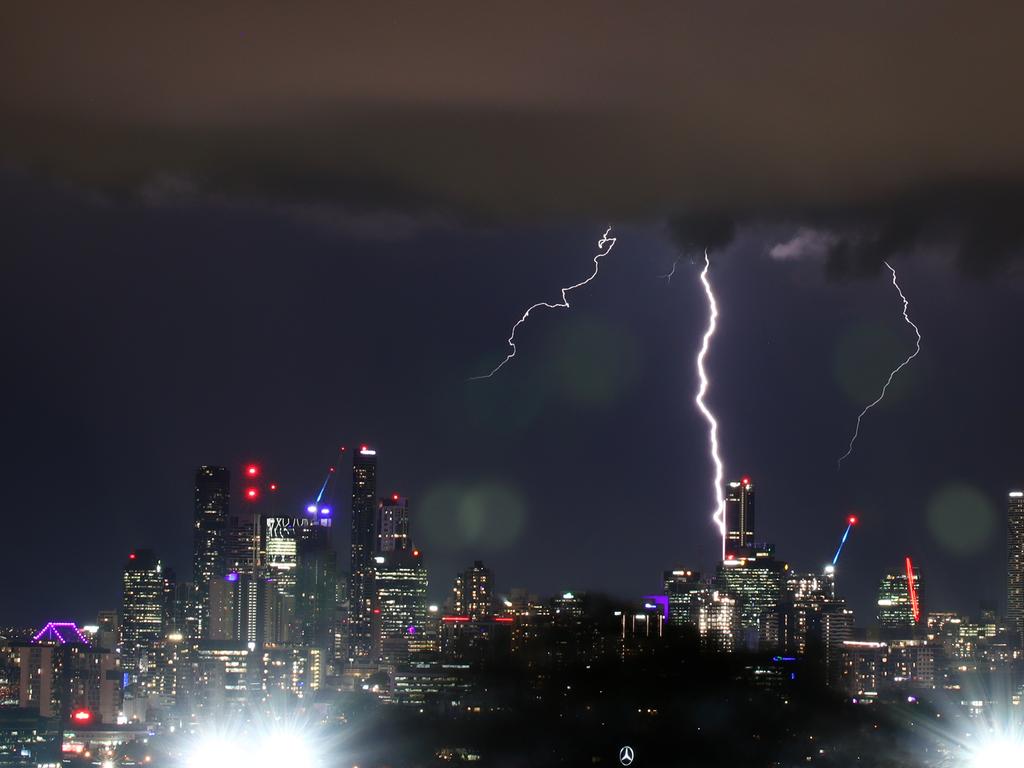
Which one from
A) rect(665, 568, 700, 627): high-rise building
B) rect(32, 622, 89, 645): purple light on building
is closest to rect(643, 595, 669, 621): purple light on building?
rect(665, 568, 700, 627): high-rise building

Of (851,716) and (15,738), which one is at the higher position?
(851,716)

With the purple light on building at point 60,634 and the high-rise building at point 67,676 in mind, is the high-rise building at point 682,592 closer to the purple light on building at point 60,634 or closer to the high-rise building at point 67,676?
the high-rise building at point 67,676

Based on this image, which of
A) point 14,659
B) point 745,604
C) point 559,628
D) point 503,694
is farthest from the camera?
point 14,659

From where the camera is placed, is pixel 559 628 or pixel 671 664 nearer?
pixel 671 664

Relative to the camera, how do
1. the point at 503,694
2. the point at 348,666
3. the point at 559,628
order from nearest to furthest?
the point at 503,694
the point at 559,628
the point at 348,666

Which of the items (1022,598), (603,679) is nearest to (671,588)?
(603,679)

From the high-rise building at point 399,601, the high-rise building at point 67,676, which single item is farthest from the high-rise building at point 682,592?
the high-rise building at point 67,676

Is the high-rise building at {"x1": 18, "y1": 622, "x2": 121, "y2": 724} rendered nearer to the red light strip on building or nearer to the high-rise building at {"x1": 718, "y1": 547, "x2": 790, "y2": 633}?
the high-rise building at {"x1": 718, "y1": 547, "x2": 790, "y2": 633}

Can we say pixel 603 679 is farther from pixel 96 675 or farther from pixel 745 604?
pixel 96 675
